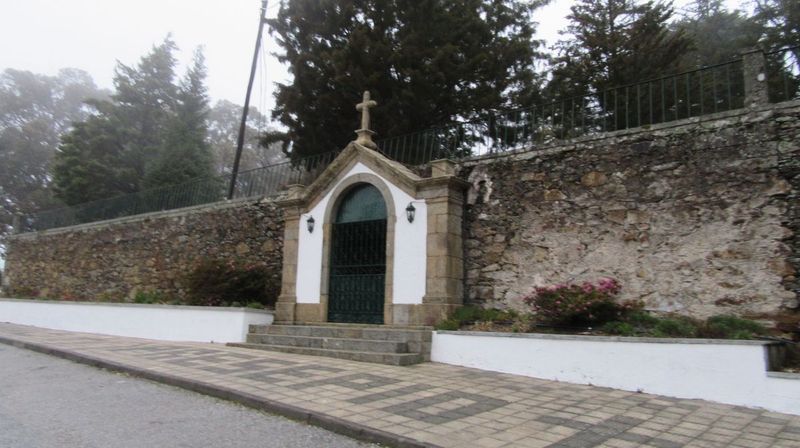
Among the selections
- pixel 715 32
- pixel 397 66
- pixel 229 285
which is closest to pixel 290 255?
pixel 229 285

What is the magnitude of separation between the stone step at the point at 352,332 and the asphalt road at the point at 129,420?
3.09 m

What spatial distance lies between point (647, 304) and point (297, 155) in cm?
1100

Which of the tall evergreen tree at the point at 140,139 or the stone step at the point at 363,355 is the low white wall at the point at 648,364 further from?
the tall evergreen tree at the point at 140,139

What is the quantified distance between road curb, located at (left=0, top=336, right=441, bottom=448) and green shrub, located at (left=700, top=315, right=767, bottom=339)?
4.09 meters

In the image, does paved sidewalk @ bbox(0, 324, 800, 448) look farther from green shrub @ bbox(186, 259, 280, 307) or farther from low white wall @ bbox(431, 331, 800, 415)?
green shrub @ bbox(186, 259, 280, 307)

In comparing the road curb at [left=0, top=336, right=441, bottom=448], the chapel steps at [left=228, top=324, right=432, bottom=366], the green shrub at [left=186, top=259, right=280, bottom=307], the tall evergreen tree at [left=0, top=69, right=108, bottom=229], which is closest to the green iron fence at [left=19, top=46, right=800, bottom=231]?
the green shrub at [left=186, top=259, right=280, bottom=307]

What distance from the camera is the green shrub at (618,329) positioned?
6.41 m

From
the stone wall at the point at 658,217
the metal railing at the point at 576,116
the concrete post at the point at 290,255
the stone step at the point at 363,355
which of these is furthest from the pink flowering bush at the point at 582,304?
the concrete post at the point at 290,255

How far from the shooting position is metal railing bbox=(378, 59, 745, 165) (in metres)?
7.85

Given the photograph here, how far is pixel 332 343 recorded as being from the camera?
8234 mm

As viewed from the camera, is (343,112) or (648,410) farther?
(343,112)

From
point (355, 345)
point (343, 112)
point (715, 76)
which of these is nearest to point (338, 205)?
point (355, 345)

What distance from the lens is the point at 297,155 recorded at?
1550 centimetres

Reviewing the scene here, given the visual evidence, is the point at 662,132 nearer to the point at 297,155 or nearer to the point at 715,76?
the point at 715,76
